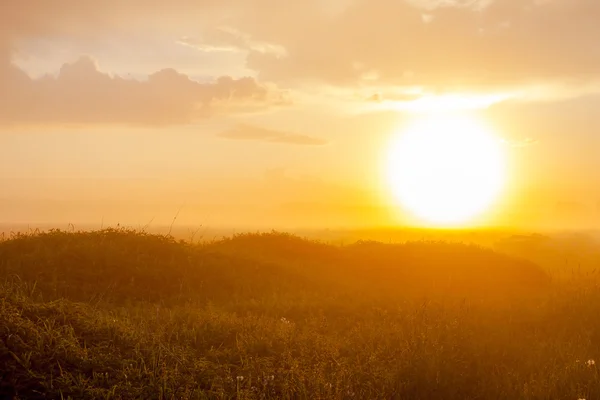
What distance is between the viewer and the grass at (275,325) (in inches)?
259

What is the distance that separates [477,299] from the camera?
15.1 metres

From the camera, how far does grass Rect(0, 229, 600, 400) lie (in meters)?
6.57

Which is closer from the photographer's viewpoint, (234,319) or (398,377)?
(398,377)

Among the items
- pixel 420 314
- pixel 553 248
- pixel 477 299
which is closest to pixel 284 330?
pixel 420 314

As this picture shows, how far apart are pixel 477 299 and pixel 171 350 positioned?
1008 centimetres

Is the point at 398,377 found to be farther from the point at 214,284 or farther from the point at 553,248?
the point at 553,248

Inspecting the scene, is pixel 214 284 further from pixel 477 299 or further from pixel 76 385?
pixel 76 385

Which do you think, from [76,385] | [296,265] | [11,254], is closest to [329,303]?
[296,265]

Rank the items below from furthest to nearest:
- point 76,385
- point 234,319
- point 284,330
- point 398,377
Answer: point 234,319 < point 284,330 < point 398,377 < point 76,385

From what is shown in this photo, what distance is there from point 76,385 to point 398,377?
13.9 ft

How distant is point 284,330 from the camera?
9648 millimetres

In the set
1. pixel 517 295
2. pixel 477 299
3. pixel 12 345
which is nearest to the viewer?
pixel 12 345

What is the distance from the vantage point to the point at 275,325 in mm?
10422

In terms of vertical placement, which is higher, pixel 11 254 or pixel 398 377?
pixel 11 254
